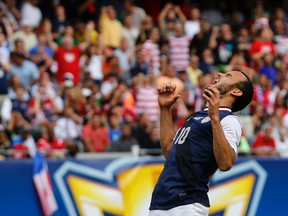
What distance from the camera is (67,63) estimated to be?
55.0 ft

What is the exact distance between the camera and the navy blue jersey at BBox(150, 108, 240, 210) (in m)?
6.09

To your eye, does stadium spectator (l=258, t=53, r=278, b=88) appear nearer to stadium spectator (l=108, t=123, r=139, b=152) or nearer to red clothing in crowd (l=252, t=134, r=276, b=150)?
red clothing in crowd (l=252, t=134, r=276, b=150)

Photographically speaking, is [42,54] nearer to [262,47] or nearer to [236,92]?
[262,47]

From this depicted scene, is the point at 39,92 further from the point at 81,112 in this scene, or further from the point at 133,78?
the point at 133,78

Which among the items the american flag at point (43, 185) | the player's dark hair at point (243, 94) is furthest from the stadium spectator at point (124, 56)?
the player's dark hair at point (243, 94)

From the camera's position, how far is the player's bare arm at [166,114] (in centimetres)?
671

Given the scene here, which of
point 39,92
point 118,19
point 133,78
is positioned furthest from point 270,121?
point 118,19

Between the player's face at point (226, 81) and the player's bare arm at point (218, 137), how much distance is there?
38cm

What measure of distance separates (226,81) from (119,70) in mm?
11042

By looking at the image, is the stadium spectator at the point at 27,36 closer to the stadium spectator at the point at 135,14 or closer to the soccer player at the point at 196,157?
the stadium spectator at the point at 135,14

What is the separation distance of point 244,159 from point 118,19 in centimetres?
917

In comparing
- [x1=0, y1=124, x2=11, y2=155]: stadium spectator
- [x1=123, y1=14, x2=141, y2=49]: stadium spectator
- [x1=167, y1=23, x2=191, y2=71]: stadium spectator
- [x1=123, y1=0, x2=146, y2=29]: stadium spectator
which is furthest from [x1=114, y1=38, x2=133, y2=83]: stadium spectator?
[x1=0, y1=124, x2=11, y2=155]: stadium spectator

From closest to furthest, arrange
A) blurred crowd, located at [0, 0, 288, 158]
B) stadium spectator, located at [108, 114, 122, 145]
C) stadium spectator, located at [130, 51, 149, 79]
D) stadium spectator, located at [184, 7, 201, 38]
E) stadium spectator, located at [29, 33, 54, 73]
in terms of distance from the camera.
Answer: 1. blurred crowd, located at [0, 0, 288, 158]
2. stadium spectator, located at [108, 114, 122, 145]
3. stadium spectator, located at [29, 33, 54, 73]
4. stadium spectator, located at [130, 51, 149, 79]
5. stadium spectator, located at [184, 7, 201, 38]

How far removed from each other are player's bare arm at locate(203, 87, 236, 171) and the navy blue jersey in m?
0.29
